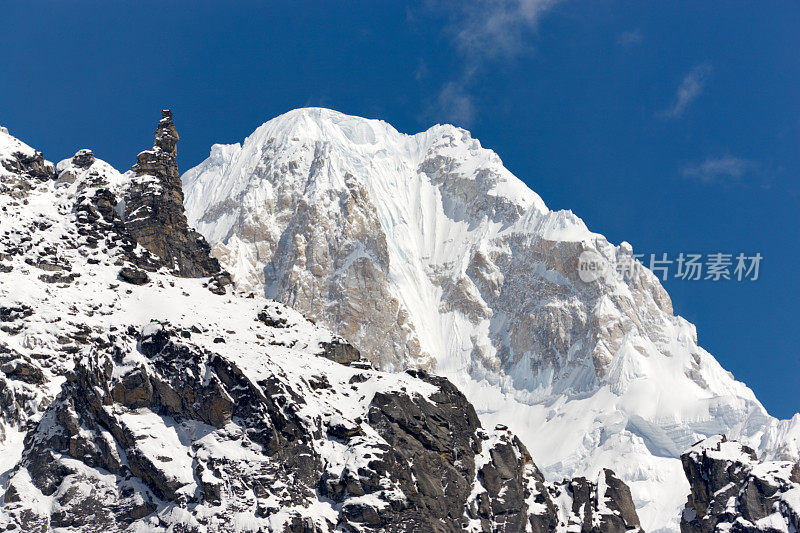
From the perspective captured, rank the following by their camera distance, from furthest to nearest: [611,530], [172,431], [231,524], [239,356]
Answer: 1. [611,530]
2. [239,356]
3. [172,431]
4. [231,524]

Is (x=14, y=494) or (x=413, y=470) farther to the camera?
(x=413, y=470)

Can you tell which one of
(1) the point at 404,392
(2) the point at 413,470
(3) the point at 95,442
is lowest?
(3) the point at 95,442

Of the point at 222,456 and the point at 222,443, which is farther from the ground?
the point at 222,443

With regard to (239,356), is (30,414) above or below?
below

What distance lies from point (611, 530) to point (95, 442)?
81.2m

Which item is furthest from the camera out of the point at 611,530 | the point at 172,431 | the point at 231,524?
the point at 611,530

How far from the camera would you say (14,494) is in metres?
165

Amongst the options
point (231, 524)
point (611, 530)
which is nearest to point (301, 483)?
point (231, 524)

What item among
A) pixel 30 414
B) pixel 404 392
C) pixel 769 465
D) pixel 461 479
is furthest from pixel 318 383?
pixel 769 465

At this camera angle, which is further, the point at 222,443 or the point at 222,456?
the point at 222,443

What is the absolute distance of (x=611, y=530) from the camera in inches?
7869

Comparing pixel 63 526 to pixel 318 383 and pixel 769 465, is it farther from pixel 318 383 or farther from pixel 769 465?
pixel 769 465

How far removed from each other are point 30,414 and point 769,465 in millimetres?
111549

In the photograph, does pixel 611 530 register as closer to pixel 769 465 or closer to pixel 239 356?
pixel 769 465
